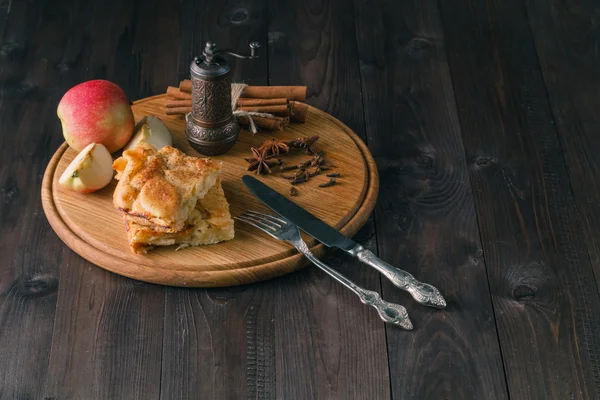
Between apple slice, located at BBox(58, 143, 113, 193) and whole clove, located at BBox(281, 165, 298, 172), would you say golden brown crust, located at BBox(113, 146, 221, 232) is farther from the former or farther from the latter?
whole clove, located at BBox(281, 165, 298, 172)

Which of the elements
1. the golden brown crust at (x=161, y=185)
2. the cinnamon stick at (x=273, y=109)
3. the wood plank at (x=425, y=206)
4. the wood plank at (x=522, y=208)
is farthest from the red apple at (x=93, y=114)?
the wood plank at (x=522, y=208)

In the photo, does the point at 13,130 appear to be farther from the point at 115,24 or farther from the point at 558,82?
the point at 558,82

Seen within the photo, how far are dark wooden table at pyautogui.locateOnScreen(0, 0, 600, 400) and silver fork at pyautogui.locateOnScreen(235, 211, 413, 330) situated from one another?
2.3 inches

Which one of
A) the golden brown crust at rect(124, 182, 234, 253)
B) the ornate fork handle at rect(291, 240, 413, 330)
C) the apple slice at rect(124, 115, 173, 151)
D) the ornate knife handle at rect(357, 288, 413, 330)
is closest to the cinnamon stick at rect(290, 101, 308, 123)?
the apple slice at rect(124, 115, 173, 151)

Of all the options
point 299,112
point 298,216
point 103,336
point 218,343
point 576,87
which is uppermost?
point 576,87

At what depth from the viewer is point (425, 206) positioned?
302cm

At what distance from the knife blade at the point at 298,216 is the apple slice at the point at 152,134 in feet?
1.14

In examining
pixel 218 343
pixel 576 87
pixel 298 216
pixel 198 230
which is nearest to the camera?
pixel 218 343

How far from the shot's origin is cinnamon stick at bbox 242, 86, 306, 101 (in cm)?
322

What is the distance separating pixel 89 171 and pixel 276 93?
817mm

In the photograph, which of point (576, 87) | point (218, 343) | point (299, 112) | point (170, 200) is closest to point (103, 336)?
point (218, 343)

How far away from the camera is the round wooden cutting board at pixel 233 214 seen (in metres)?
2.62

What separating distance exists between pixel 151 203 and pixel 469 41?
1.93 metres

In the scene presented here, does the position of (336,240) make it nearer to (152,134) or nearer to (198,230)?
(198,230)
